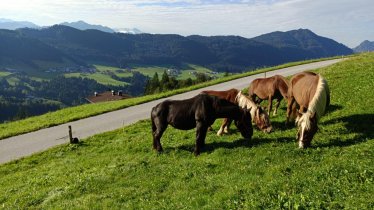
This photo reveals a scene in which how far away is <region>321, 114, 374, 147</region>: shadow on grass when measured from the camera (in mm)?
17328

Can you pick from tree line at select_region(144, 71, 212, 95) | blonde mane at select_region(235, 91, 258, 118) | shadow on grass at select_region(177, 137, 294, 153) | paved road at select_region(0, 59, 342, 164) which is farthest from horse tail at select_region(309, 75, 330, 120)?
tree line at select_region(144, 71, 212, 95)

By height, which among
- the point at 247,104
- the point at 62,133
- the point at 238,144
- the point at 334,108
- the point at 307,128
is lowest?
the point at 62,133

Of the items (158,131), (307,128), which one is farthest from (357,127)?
(158,131)

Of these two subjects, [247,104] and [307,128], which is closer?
[307,128]

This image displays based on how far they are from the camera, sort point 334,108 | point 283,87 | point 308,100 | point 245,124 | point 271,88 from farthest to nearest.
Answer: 1. point 271,88
2. point 283,87
3. point 334,108
4. point 245,124
5. point 308,100

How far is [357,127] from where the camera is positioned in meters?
19.4

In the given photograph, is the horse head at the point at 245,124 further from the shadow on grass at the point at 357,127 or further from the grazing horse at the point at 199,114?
the shadow on grass at the point at 357,127

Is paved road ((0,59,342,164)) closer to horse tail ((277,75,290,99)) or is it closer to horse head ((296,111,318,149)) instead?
horse tail ((277,75,290,99))

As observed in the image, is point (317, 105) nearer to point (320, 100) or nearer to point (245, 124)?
point (320, 100)

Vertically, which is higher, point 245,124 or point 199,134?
point 245,124

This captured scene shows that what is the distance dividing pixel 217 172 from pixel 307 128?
4.50 metres

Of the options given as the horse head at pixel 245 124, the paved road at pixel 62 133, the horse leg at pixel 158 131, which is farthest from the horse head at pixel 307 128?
the paved road at pixel 62 133

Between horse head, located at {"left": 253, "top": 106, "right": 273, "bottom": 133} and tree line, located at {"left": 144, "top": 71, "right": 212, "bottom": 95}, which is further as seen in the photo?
tree line, located at {"left": 144, "top": 71, "right": 212, "bottom": 95}

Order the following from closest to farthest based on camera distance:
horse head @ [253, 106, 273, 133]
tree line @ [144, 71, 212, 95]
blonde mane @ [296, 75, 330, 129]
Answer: blonde mane @ [296, 75, 330, 129]
horse head @ [253, 106, 273, 133]
tree line @ [144, 71, 212, 95]
